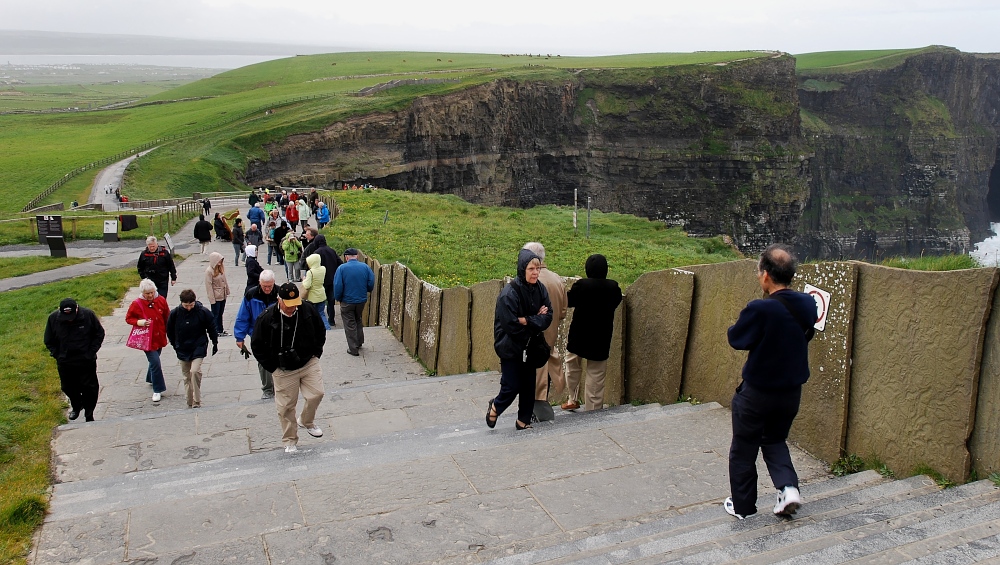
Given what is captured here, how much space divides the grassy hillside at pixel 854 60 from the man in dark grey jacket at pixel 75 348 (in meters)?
129

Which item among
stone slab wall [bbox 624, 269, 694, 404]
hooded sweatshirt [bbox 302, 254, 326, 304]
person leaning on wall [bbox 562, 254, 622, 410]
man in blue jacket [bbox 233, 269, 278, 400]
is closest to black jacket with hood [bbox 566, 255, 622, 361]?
person leaning on wall [bbox 562, 254, 622, 410]

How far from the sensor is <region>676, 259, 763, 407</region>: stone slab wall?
277 inches

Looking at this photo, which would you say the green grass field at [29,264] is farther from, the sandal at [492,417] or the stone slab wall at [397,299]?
the sandal at [492,417]

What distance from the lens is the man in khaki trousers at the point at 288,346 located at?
299 inches

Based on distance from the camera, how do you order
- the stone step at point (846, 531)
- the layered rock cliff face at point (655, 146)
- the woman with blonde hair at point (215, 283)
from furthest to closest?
the layered rock cliff face at point (655, 146) → the woman with blonde hair at point (215, 283) → the stone step at point (846, 531)

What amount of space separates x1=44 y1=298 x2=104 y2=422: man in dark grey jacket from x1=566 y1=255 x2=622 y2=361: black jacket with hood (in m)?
5.92

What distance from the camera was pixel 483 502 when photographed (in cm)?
593

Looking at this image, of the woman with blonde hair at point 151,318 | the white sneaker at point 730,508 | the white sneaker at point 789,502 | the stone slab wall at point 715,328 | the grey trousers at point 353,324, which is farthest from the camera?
the grey trousers at point 353,324

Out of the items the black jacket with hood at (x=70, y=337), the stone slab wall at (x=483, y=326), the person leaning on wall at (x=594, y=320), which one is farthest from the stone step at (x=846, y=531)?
the black jacket with hood at (x=70, y=337)

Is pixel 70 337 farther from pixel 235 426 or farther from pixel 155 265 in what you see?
pixel 155 265

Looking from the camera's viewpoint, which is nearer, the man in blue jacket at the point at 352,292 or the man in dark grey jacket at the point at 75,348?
the man in dark grey jacket at the point at 75,348

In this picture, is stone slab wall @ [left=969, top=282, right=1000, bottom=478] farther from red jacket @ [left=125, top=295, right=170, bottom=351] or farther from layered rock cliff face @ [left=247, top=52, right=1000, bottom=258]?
layered rock cliff face @ [left=247, top=52, right=1000, bottom=258]

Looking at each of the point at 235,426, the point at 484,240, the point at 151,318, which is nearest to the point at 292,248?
the point at 151,318

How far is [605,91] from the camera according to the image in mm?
85812
